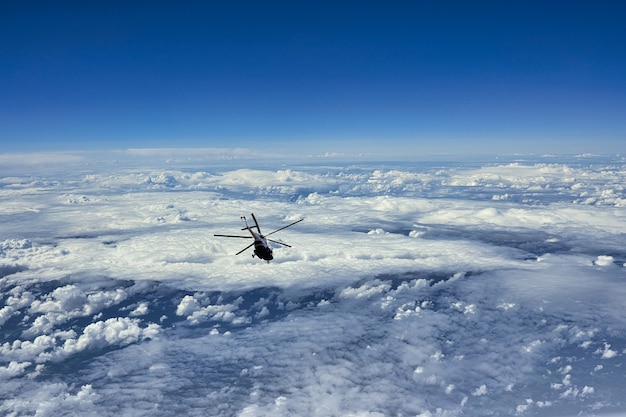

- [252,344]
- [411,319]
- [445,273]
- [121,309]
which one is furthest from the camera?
[445,273]

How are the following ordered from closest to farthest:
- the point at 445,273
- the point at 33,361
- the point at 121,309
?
the point at 33,361
the point at 121,309
the point at 445,273

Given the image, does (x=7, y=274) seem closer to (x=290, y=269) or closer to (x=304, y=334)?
(x=290, y=269)

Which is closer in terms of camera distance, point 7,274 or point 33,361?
point 33,361

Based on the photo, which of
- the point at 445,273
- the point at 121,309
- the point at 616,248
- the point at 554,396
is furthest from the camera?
the point at 616,248

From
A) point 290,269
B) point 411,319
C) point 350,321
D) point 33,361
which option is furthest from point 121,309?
point 411,319

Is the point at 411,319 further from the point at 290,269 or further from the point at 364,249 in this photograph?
the point at 364,249

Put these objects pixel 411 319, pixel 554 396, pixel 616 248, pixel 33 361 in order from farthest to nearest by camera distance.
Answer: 1. pixel 616 248
2. pixel 411 319
3. pixel 33 361
4. pixel 554 396

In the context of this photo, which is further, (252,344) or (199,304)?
(199,304)

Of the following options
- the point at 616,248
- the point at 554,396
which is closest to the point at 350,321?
the point at 554,396

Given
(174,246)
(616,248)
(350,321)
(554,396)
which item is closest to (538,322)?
(554,396)
